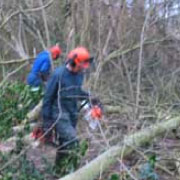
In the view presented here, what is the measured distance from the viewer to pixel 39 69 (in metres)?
8.59

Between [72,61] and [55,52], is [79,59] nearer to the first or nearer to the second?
[72,61]

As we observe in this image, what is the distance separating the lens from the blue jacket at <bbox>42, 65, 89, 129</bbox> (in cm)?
590

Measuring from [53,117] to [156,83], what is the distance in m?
2.32

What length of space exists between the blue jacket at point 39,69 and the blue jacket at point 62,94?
7.40ft

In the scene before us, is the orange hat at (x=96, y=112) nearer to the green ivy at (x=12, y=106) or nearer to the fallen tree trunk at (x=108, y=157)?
the fallen tree trunk at (x=108, y=157)

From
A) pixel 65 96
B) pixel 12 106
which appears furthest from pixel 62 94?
pixel 12 106

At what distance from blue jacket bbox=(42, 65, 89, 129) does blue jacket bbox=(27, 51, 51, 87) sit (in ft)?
7.40

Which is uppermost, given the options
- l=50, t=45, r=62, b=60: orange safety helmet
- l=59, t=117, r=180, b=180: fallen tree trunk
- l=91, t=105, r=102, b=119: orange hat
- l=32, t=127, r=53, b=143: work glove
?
l=50, t=45, r=62, b=60: orange safety helmet

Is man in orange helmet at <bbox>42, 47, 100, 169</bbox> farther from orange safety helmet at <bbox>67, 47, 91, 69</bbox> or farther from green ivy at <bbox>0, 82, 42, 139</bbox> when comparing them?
green ivy at <bbox>0, 82, 42, 139</bbox>

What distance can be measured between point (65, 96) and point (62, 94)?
0.04 m

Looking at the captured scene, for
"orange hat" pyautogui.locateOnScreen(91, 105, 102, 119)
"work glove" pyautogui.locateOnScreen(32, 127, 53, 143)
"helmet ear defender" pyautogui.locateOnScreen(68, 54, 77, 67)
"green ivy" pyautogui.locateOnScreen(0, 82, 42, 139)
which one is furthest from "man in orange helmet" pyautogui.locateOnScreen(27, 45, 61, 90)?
"orange hat" pyautogui.locateOnScreen(91, 105, 102, 119)

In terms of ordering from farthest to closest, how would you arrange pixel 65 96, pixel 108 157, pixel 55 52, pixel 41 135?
pixel 55 52 → pixel 41 135 → pixel 65 96 → pixel 108 157

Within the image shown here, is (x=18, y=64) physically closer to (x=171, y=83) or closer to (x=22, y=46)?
(x=22, y=46)

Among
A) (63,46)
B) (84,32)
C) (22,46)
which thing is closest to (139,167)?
(84,32)
